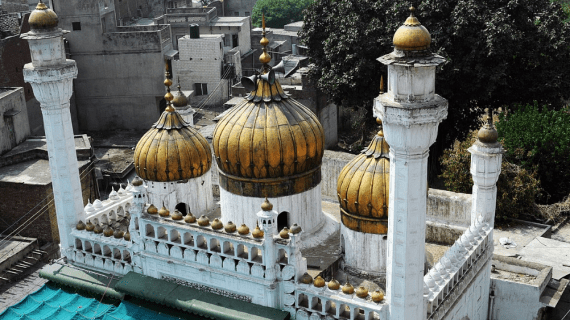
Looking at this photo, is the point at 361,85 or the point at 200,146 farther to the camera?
the point at 361,85

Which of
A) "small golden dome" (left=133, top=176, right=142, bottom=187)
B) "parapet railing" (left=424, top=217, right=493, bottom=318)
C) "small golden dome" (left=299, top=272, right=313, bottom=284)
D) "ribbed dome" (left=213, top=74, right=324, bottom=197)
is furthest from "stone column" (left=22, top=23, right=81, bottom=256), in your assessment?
"parapet railing" (left=424, top=217, right=493, bottom=318)

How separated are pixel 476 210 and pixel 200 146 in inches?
298

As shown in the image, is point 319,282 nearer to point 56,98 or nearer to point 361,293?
point 361,293

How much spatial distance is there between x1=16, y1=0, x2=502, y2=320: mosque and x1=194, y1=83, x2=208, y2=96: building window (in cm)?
3326

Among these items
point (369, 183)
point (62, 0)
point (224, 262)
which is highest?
point (62, 0)

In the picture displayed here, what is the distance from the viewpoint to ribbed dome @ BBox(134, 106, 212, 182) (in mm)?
19609

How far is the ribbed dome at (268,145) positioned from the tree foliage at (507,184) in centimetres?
1015

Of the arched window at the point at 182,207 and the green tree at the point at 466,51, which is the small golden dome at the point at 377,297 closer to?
the arched window at the point at 182,207

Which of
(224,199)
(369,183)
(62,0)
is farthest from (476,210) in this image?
(62,0)

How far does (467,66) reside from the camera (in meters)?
31.5

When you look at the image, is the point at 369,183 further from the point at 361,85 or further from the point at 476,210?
the point at 361,85

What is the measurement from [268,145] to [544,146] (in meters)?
16.1

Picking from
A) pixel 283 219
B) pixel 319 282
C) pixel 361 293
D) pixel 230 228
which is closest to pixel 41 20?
pixel 230 228

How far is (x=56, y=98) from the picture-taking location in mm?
17422
